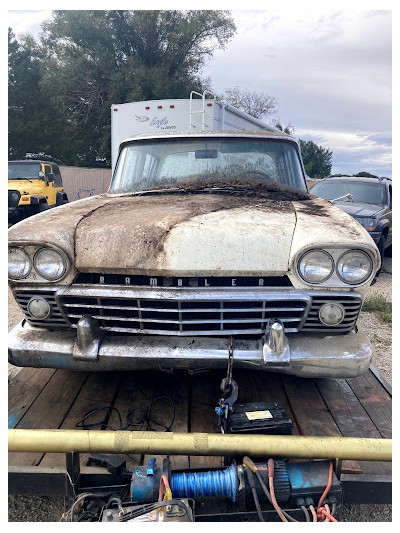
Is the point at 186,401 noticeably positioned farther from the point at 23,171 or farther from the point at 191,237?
the point at 23,171

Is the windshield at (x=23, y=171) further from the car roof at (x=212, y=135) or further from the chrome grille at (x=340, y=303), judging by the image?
the chrome grille at (x=340, y=303)

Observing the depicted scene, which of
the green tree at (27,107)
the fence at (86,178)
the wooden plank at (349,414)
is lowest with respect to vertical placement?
the wooden plank at (349,414)

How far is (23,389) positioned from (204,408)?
117cm

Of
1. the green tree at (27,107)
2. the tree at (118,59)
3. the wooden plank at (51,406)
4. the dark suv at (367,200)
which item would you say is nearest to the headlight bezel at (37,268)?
the wooden plank at (51,406)

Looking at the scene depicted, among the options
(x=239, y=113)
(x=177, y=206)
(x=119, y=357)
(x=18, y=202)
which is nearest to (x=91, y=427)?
(x=119, y=357)

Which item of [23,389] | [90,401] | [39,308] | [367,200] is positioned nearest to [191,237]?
[39,308]

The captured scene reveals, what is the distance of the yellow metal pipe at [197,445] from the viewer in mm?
1826

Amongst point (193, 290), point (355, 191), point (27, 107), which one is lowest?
point (193, 290)

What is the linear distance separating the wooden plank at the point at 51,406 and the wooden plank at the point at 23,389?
1.3 inches

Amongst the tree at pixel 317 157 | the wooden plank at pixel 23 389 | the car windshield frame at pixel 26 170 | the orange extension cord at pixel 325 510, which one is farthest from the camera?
the tree at pixel 317 157

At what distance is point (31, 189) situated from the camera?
12.1 m

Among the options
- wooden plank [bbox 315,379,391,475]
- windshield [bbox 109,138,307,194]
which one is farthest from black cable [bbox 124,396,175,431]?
windshield [bbox 109,138,307,194]

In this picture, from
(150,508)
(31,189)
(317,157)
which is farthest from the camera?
(317,157)

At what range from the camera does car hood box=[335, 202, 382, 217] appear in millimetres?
7926
